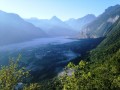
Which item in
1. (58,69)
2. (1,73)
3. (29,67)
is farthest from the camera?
(29,67)

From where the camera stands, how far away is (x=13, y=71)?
1283 inches

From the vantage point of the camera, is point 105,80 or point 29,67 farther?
point 29,67

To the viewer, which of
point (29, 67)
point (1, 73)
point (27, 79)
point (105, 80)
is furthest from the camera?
point (29, 67)

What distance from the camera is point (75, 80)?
30906 mm

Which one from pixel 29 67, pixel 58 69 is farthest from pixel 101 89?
pixel 29 67

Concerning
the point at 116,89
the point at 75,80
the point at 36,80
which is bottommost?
the point at 36,80

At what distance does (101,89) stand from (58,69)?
15359cm

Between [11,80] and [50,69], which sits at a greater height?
[11,80]

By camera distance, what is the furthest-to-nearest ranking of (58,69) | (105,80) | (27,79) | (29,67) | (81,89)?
(29,67), (58,69), (27,79), (105,80), (81,89)

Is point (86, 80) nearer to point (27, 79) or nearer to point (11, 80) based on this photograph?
point (11, 80)

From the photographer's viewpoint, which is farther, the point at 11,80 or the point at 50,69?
the point at 50,69

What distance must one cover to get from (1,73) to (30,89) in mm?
4376

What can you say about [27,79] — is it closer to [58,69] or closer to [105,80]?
[58,69]

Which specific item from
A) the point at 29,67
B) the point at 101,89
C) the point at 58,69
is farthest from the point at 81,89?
the point at 29,67
